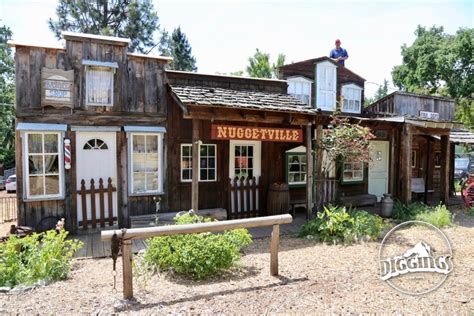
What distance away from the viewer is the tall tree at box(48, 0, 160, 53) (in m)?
25.2

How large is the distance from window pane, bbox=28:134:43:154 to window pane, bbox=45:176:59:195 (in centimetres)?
64

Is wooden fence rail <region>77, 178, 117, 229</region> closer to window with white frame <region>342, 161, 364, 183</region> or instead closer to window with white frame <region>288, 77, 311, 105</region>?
window with white frame <region>342, 161, 364, 183</region>

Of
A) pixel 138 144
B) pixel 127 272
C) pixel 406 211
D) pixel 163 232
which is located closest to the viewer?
pixel 127 272

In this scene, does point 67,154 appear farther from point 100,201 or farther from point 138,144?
point 138,144

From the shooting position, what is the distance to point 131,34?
26.7 meters

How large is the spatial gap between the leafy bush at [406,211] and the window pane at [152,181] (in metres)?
6.81

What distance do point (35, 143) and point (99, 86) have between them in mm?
1864

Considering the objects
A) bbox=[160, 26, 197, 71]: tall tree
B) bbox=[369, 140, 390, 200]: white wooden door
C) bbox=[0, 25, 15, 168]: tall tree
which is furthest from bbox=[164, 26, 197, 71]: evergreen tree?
bbox=[369, 140, 390, 200]: white wooden door

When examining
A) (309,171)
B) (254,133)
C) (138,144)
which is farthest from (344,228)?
Answer: (138,144)

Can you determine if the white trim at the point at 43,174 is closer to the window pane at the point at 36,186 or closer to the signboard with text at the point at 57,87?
the window pane at the point at 36,186

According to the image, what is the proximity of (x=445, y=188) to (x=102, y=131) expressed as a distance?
1128 cm

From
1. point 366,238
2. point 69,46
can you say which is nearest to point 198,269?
point 366,238

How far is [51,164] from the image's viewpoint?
7641mm

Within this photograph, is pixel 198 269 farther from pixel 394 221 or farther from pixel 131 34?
pixel 131 34
